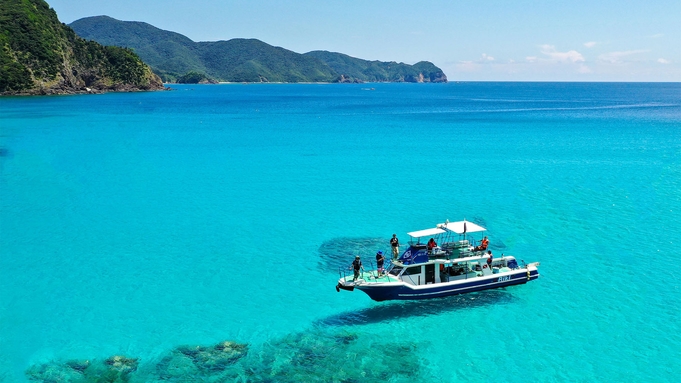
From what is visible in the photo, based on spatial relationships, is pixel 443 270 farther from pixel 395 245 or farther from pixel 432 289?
pixel 395 245

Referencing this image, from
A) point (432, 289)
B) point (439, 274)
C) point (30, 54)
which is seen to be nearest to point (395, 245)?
point (439, 274)

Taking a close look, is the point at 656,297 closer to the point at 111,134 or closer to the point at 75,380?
the point at 75,380

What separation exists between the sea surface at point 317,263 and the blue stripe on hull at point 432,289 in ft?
1.77

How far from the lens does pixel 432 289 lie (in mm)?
29734

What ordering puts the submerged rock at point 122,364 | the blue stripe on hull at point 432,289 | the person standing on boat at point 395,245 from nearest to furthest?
the submerged rock at point 122,364
the blue stripe on hull at point 432,289
the person standing on boat at point 395,245

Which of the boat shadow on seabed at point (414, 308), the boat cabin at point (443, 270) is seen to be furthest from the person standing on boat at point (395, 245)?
the boat shadow on seabed at point (414, 308)

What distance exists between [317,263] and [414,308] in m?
8.75

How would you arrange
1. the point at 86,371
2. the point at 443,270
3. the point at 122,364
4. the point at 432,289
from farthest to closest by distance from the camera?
the point at 443,270 → the point at 432,289 → the point at 122,364 → the point at 86,371

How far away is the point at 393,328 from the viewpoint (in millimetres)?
27266

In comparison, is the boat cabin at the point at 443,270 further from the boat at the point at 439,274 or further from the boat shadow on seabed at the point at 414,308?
the boat shadow on seabed at the point at 414,308

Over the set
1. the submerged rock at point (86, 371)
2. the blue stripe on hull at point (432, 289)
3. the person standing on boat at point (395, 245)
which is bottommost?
the submerged rock at point (86, 371)

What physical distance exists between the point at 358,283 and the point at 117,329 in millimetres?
12451

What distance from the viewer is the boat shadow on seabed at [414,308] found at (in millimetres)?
28156

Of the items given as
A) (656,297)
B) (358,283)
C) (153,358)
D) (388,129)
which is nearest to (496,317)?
(358,283)
